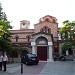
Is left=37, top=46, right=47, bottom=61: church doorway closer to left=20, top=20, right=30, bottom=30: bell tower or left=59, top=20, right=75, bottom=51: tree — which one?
Answer: left=59, top=20, right=75, bottom=51: tree

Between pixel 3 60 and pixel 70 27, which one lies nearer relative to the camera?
pixel 3 60

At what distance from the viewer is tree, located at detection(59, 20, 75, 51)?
44031 millimetres

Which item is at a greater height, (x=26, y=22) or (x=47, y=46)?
(x=26, y=22)

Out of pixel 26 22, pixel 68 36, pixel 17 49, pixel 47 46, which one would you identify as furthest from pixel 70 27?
pixel 26 22

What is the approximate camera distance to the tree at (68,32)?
44031 millimetres

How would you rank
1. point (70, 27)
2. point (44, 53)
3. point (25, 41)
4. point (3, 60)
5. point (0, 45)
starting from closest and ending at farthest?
1. point (3, 60)
2. point (0, 45)
3. point (70, 27)
4. point (44, 53)
5. point (25, 41)

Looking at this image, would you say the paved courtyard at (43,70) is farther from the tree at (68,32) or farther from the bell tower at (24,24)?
the bell tower at (24,24)

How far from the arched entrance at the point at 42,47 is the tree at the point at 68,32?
12.9 ft

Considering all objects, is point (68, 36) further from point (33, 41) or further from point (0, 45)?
point (0, 45)

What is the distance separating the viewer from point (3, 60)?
84.4 feet

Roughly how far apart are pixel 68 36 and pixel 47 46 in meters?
4.76

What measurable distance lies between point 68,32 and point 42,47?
6.02m

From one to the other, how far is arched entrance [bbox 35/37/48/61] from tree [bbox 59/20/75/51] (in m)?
3.92

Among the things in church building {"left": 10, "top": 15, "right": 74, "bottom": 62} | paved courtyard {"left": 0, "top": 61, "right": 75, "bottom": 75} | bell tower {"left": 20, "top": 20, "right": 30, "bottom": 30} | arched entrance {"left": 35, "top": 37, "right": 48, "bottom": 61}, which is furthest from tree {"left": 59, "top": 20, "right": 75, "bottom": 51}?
bell tower {"left": 20, "top": 20, "right": 30, "bottom": 30}
